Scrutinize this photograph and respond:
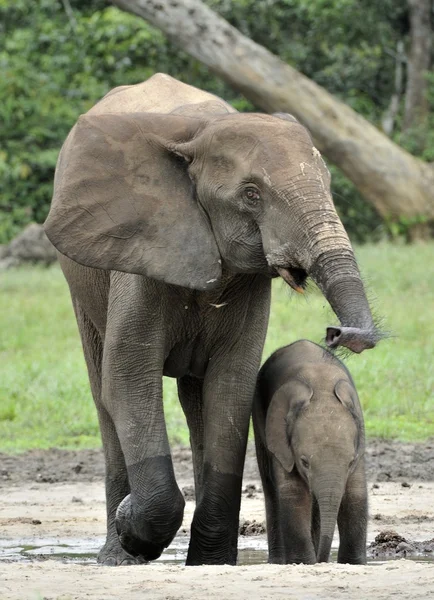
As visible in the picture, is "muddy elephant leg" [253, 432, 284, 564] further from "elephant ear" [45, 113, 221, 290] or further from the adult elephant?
"elephant ear" [45, 113, 221, 290]

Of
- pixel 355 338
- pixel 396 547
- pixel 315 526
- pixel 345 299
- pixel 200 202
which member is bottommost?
pixel 396 547

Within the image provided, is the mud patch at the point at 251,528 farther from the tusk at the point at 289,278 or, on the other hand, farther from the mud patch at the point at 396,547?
the tusk at the point at 289,278

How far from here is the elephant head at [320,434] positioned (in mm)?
6094

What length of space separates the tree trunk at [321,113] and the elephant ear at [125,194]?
14276 mm

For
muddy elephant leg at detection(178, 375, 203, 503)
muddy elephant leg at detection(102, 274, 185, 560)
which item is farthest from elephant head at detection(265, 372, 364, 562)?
muddy elephant leg at detection(178, 375, 203, 503)

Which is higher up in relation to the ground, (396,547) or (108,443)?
(108,443)

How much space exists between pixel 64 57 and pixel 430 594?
70.9 feet

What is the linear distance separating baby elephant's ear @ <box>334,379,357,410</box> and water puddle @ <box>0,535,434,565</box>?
96cm

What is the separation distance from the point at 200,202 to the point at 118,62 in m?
19.6

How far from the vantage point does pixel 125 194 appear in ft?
20.0

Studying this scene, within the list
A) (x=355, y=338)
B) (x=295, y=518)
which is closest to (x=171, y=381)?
(x=295, y=518)

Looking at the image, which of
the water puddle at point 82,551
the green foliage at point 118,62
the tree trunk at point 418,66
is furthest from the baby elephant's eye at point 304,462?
the tree trunk at point 418,66

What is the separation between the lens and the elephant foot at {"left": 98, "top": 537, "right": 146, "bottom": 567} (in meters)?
6.81

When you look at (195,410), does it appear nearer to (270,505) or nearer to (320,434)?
(270,505)
